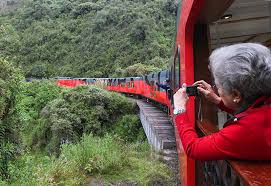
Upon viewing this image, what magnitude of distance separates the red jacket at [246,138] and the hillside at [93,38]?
3655cm

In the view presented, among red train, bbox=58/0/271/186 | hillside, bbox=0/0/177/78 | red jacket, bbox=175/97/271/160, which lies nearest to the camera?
red jacket, bbox=175/97/271/160

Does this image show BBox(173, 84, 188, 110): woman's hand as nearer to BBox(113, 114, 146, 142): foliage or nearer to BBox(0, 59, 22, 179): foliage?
BBox(0, 59, 22, 179): foliage

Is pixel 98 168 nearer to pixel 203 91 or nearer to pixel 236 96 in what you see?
pixel 203 91

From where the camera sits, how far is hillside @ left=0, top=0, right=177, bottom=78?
5143 centimetres

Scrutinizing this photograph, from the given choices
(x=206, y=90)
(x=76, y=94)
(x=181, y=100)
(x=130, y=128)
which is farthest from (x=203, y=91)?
(x=76, y=94)

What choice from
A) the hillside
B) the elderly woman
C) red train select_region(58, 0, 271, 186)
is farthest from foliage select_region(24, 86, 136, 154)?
the elderly woman

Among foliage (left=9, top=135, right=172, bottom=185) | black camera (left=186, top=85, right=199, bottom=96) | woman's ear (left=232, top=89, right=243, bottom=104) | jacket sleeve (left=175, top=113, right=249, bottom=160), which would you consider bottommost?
foliage (left=9, top=135, right=172, bottom=185)

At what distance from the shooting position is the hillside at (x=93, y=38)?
169 feet

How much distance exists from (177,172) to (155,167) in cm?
42

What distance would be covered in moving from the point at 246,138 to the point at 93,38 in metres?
62.8

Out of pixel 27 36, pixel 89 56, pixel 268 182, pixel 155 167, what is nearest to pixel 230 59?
pixel 268 182

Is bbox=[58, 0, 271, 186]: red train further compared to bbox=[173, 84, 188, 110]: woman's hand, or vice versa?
bbox=[58, 0, 271, 186]: red train

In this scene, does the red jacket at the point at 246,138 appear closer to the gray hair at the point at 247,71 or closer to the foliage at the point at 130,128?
the gray hair at the point at 247,71

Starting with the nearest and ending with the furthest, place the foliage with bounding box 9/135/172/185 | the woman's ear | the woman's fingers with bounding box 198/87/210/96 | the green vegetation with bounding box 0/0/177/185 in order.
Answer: the woman's ear
the woman's fingers with bounding box 198/87/210/96
the foliage with bounding box 9/135/172/185
the green vegetation with bounding box 0/0/177/185
